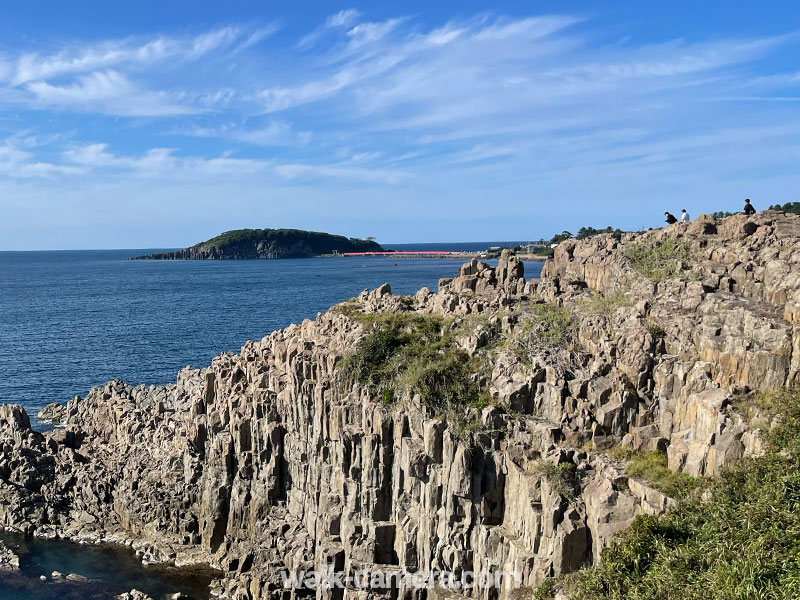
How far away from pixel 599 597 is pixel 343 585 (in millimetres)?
15216

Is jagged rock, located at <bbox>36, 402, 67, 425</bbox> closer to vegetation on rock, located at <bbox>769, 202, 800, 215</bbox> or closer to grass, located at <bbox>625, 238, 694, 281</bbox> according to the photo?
grass, located at <bbox>625, 238, 694, 281</bbox>

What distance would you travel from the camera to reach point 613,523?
28.4 m

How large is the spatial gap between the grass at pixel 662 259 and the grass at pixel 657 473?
39.2ft

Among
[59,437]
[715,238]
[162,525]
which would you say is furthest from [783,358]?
[59,437]

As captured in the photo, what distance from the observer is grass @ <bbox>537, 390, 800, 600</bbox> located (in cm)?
2183

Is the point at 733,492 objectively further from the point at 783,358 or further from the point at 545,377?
the point at 545,377

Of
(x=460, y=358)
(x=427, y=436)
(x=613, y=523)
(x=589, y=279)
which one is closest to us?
(x=613, y=523)

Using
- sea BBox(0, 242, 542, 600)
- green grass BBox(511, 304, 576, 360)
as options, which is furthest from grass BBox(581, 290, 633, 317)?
sea BBox(0, 242, 542, 600)

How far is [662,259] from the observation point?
42.2 metres

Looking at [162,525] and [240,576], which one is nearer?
[240,576]

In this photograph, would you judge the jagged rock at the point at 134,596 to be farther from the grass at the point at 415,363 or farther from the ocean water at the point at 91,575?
the grass at the point at 415,363

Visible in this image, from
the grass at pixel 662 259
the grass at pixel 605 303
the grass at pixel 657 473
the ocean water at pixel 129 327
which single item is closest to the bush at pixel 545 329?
the grass at pixel 605 303

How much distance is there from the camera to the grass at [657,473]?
27.9 m

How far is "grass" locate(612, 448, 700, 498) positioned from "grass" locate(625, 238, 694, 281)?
11.9 metres
